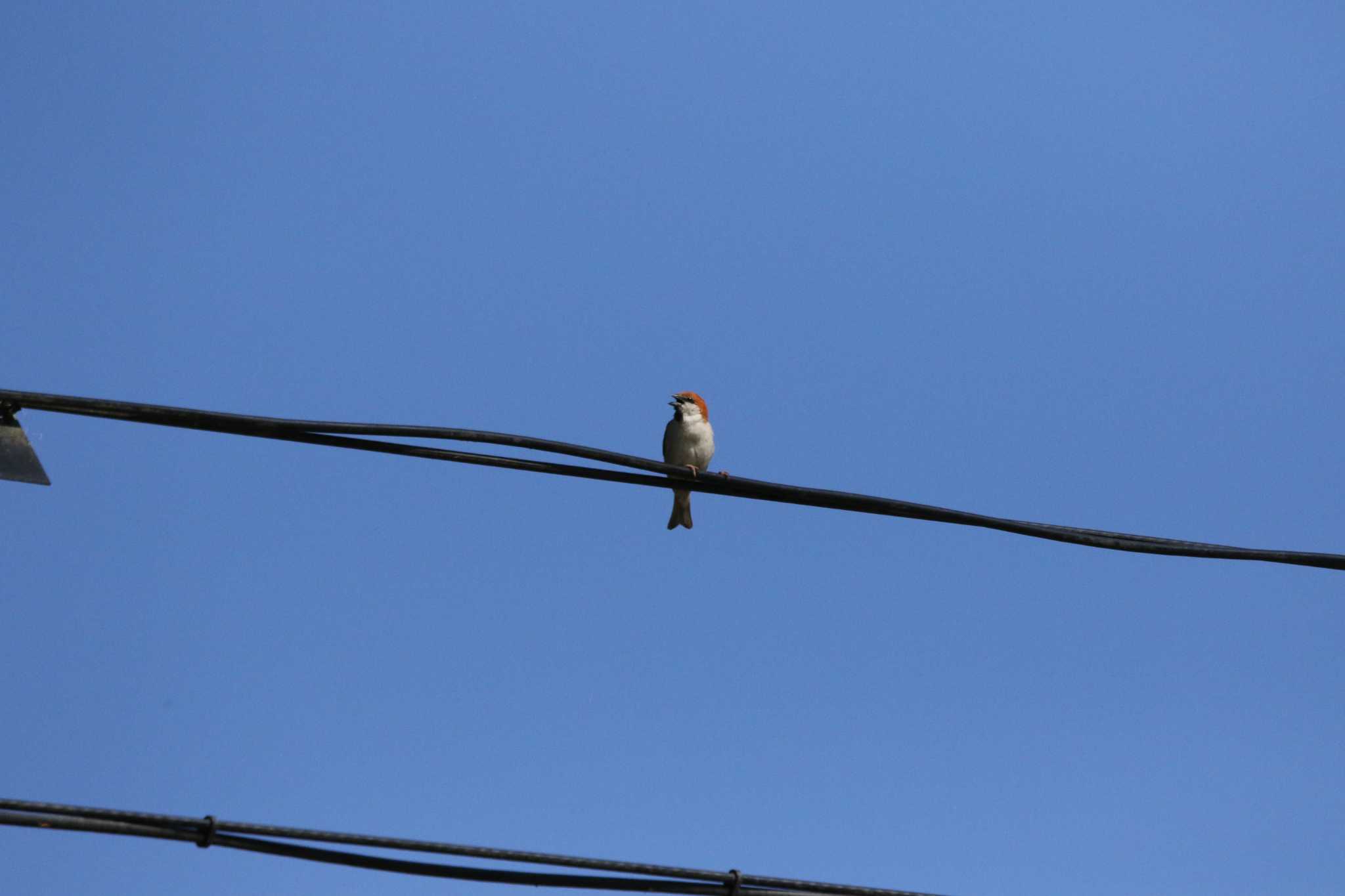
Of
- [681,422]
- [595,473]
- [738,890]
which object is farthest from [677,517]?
[738,890]

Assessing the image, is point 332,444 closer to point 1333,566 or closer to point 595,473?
point 595,473

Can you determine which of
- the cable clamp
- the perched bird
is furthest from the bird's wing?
the cable clamp

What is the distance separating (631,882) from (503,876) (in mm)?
450

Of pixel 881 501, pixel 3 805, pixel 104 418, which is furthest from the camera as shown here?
pixel 881 501

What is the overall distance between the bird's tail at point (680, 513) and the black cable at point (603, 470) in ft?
26.5

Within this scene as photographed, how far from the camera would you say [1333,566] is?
572cm

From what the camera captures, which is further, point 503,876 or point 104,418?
point 104,418

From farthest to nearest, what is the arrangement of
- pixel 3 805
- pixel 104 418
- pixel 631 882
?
pixel 104 418, pixel 631 882, pixel 3 805

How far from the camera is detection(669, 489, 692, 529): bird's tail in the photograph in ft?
45.9

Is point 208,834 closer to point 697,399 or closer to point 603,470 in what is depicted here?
point 603,470

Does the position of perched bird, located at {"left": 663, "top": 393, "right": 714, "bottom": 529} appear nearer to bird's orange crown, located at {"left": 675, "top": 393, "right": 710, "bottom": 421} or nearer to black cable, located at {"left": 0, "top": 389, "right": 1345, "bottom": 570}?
bird's orange crown, located at {"left": 675, "top": 393, "right": 710, "bottom": 421}

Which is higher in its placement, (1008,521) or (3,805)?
(1008,521)

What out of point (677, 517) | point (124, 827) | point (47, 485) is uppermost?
point (677, 517)

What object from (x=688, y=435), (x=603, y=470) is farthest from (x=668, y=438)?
(x=603, y=470)
